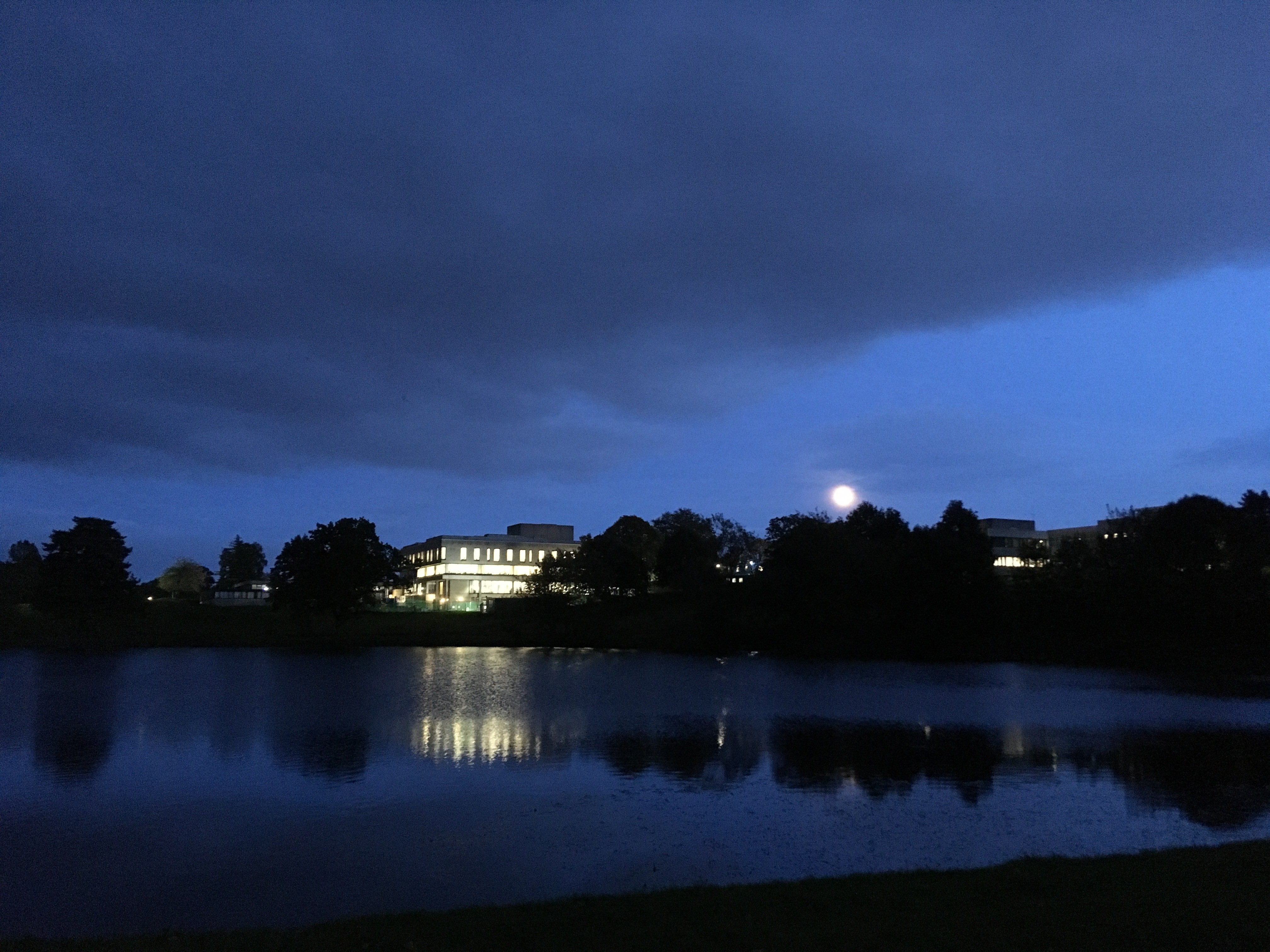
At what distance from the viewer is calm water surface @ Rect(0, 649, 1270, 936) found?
13258 millimetres

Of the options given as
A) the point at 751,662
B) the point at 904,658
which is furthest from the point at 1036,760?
the point at 904,658

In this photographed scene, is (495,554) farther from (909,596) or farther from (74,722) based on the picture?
(74,722)

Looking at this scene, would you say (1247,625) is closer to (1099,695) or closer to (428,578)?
(1099,695)

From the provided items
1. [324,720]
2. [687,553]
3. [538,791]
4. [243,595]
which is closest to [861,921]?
[538,791]

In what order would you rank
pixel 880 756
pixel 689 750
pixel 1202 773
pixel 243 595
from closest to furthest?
pixel 1202 773, pixel 880 756, pixel 689 750, pixel 243 595

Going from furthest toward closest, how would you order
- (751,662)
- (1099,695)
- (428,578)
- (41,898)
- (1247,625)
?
(428,578) < (1247,625) < (751,662) < (1099,695) < (41,898)

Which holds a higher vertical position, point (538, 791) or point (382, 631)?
point (382, 631)

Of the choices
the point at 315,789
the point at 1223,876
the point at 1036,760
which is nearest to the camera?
the point at 1223,876

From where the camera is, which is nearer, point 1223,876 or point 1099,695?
point 1223,876

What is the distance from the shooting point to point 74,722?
29969 millimetres

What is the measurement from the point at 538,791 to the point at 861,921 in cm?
1132

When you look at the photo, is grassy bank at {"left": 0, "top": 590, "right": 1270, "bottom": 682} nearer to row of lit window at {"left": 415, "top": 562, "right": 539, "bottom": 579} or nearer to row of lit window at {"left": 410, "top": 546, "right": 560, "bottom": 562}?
row of lit window at {"left": 415, "top": 562, "right": 539, "bottom": 579}

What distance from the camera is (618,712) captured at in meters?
33.3

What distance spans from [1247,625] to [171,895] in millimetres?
77598
